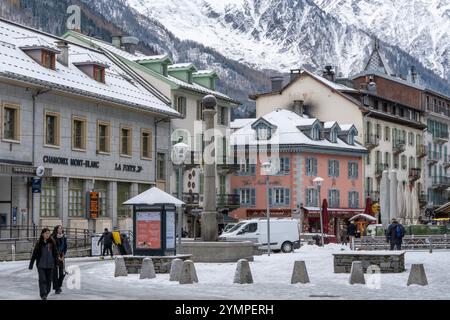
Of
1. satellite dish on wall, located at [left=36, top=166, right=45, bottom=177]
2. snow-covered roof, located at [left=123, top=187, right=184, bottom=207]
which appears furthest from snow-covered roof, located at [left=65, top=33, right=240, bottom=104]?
snow-covered roof, located at [left=123, top=187, right=184, bottom=207]

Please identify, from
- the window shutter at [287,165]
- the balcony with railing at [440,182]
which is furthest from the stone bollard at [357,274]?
the balcony with railing at [440,182]

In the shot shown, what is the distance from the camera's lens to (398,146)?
294ft

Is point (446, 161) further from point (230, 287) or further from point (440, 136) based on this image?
point (230, 287)

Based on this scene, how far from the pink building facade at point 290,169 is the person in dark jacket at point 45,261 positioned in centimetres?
5254

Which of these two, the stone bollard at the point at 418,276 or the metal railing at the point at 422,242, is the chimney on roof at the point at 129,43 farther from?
the stone bollard at the point at 418,276

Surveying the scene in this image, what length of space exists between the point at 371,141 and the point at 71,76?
40197 millimetres

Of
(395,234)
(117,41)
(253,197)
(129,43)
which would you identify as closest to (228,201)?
(253,197)

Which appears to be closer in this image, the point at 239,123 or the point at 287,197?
the point at 287,197

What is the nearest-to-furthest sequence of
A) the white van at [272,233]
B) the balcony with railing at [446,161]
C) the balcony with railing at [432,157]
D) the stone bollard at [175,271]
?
the stone bollard at [175,271] → the white van at [272,233] → the balcony with railing at [432,157] → the balcony with railing at [446,161]

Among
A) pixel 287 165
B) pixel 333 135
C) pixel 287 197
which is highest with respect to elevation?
pixel 333 135

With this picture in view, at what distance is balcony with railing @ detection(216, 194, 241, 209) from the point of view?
68.4m

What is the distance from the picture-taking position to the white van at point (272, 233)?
160 feet

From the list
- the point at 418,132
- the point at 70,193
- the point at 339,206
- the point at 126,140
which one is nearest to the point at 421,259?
the point at 70,193
